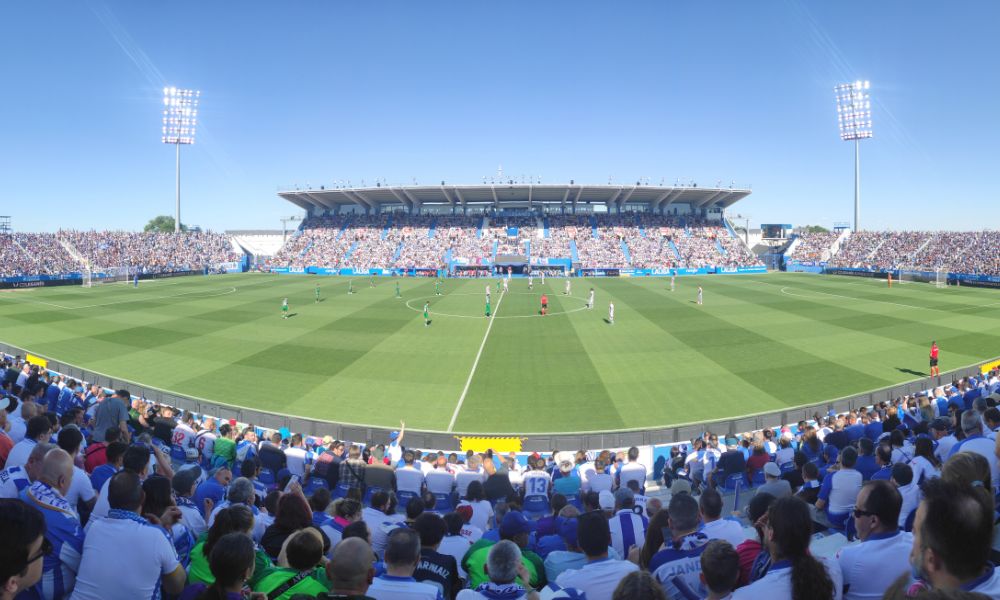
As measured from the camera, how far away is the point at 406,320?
36.4m

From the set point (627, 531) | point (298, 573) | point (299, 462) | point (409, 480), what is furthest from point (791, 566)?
point (299, 462)

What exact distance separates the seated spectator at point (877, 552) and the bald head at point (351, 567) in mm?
3486

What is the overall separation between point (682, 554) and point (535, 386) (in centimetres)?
1716

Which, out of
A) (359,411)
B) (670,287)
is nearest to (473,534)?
(359,411)

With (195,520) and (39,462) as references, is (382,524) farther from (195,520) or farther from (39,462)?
(39,462)

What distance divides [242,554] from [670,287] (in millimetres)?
57183

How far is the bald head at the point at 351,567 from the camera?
11.7 feet

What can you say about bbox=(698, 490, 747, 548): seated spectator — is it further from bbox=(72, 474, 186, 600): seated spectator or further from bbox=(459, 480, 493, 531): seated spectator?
bbox=(72, 474, 186, 600): seated spectator

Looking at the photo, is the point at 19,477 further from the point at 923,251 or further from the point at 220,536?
the point at 923,251

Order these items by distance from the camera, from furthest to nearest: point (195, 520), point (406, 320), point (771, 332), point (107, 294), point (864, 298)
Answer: point (107, 294), point (864, 298), point (406, 320), point (771, 332), point (195, 520)

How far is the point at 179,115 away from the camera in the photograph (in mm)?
79625

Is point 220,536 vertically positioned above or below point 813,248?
below

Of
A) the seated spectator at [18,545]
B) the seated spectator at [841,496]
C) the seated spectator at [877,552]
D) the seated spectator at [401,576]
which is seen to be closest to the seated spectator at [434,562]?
the seated spectator at [401,576]

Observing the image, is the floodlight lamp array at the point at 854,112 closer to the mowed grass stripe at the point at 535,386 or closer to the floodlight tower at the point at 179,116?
the mowed grass stripe at the point at 535,386
